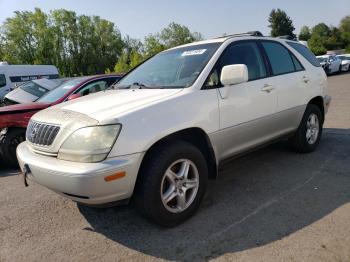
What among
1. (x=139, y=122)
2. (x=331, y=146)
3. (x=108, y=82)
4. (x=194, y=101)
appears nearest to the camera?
(x=139, y=122)

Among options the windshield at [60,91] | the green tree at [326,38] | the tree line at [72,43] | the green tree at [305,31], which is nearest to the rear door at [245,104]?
the windshield at [60,91]

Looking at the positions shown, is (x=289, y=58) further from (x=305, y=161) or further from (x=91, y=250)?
(x=91, y=250)

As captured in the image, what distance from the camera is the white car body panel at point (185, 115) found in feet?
9.37

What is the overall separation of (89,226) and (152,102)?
1416 millimetres

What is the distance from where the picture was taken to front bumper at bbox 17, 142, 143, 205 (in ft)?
8.80

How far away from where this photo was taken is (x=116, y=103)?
10.6 ft

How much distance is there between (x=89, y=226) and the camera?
11.2ft

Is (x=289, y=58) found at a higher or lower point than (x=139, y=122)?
higher

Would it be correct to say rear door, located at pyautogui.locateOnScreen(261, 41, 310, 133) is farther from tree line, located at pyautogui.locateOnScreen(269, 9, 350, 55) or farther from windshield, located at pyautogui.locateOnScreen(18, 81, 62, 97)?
tree line, located at pyautogui.locateOnScreen(269, 9, 350, 55)

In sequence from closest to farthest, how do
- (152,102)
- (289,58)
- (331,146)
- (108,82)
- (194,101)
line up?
(152,102) → (194,101) → (289,58) → (331,146) → (108,82)

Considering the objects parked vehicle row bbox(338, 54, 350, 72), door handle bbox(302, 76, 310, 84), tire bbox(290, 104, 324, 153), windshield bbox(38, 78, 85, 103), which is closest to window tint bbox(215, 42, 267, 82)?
door handle bbox(302, 76, 310, 84)

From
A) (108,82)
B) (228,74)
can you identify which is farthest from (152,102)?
(108,82)

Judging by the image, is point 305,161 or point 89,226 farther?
point 305,161

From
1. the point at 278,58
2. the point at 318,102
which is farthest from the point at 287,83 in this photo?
the point at 318,102
